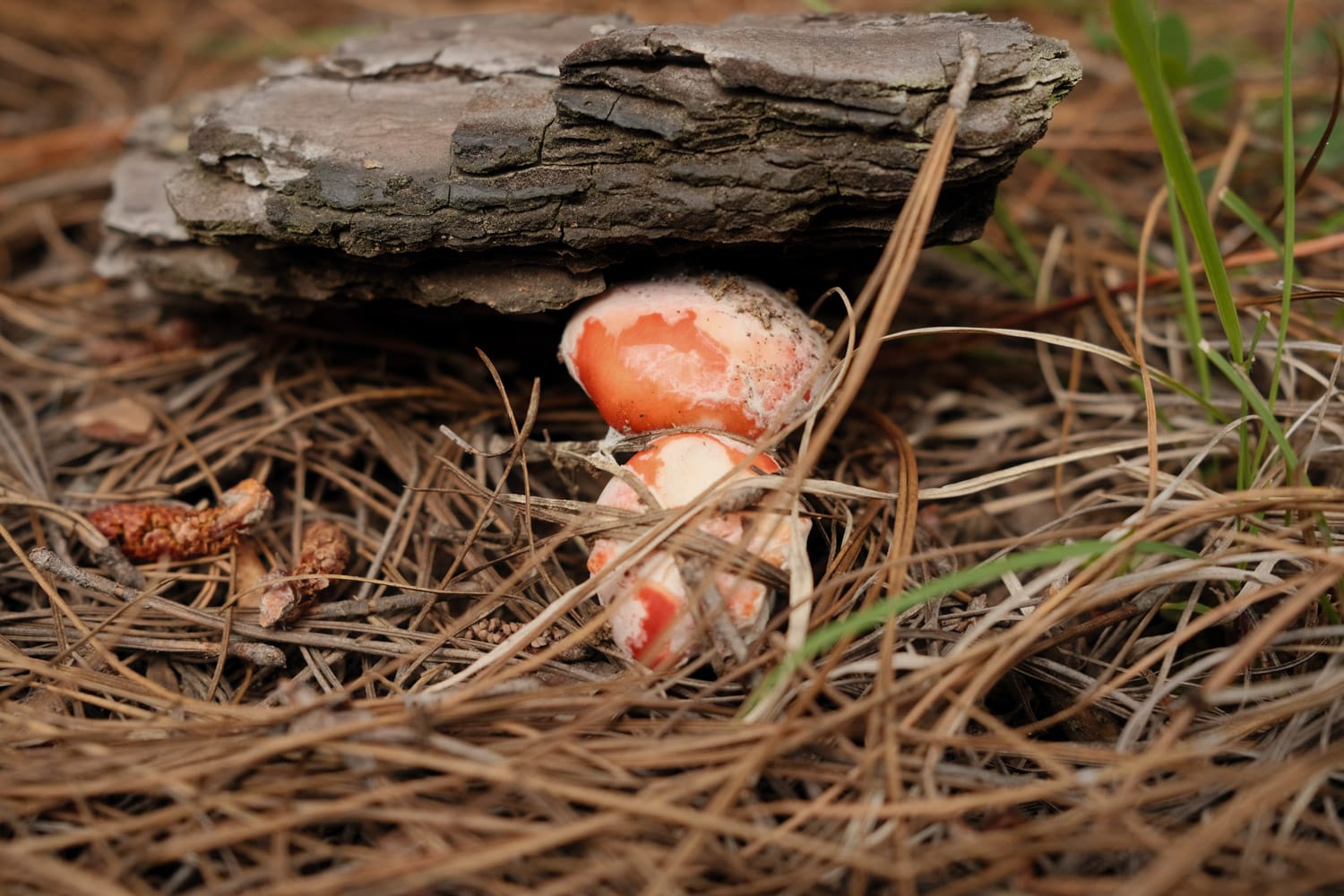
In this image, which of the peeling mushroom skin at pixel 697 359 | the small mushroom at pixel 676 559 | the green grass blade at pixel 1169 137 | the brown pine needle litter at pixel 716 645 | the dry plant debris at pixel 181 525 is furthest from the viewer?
the dry plant debris at pixel 181 525

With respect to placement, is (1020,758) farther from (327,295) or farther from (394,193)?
(327,295)

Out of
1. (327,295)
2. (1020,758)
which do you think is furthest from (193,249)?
(1020,758)

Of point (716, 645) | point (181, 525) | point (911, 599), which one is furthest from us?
point (181, 525)

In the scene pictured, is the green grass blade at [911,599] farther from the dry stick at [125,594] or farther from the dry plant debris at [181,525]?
the dry plant debris at [181,525]

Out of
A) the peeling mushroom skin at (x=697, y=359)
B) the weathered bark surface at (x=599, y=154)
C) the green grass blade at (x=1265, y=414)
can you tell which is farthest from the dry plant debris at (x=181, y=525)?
the green grass blade at (x=1265, y=414)

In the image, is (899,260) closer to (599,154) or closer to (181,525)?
(599,154)

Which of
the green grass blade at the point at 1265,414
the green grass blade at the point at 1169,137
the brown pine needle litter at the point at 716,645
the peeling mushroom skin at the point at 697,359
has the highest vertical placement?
the green grass blade at the point at 1169,137

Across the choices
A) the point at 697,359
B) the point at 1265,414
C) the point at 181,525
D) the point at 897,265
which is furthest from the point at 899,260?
the point at 181,525
